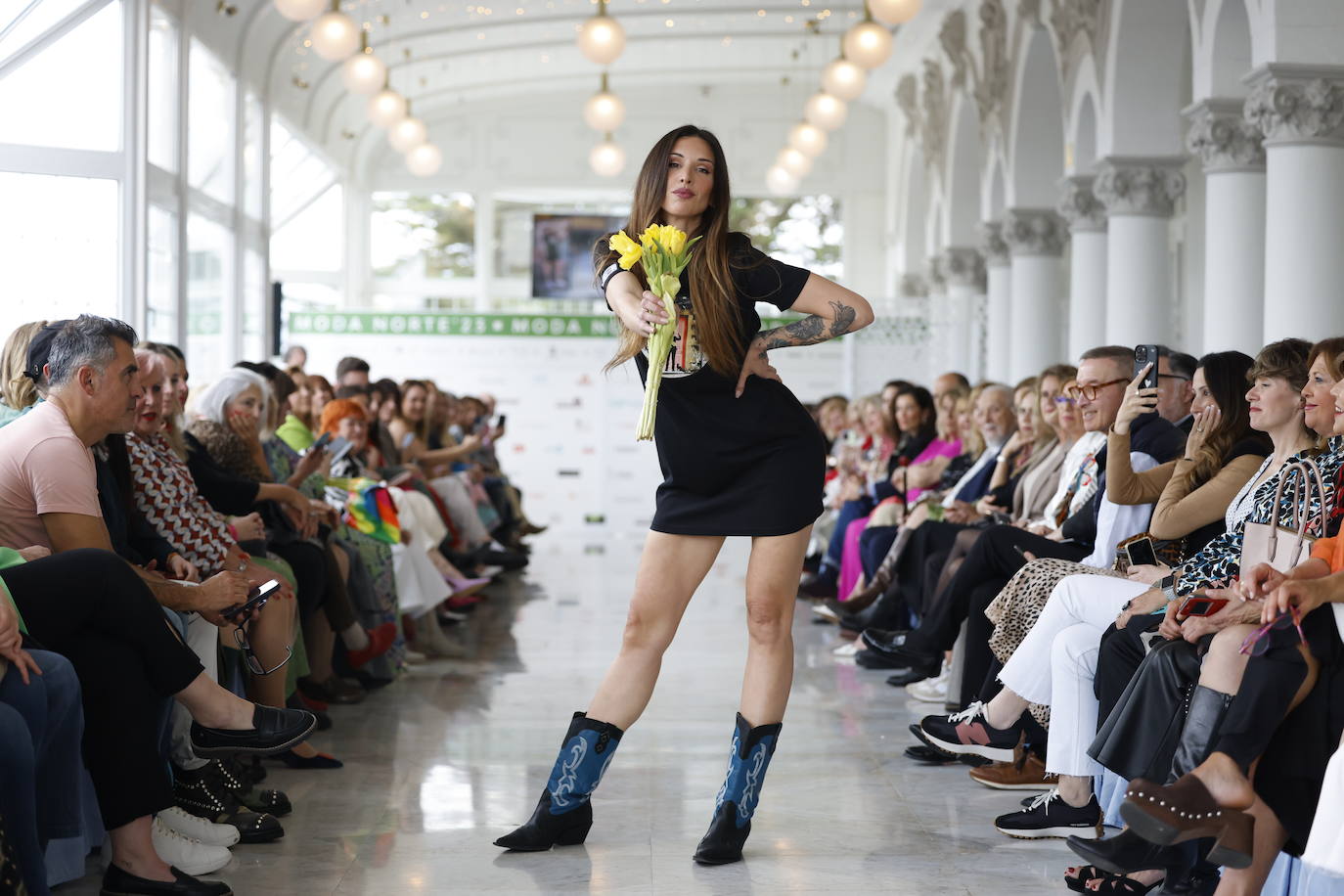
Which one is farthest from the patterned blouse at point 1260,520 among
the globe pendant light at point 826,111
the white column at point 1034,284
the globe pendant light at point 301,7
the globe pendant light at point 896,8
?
the white column at point 1034,284

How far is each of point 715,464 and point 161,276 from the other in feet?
28.8

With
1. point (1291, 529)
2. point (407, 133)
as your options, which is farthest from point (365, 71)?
point (1291, 529)

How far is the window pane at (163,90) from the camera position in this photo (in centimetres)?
1123

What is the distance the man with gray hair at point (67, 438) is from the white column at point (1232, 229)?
20.5 ft

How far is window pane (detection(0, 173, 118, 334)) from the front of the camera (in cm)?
931

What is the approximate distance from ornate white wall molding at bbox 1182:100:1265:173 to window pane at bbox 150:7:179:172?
722cm

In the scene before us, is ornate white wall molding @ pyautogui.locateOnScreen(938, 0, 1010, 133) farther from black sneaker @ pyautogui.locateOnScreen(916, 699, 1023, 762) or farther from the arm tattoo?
the arm tattoo

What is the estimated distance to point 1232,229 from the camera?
8375 millimetres

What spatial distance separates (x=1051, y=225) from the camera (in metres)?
13.6

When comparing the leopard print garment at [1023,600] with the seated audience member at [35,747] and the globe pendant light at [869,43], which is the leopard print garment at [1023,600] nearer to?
the seated audience member at [35,747]

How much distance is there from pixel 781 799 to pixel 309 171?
54.3ft

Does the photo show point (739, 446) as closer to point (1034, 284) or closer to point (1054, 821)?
point (1054, 821)

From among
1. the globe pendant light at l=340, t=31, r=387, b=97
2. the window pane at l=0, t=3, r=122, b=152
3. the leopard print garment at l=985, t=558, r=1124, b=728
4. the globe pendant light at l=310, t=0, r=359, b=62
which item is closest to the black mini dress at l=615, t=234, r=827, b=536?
the leopard print garment at l=985, t=558, r=1124, b=728

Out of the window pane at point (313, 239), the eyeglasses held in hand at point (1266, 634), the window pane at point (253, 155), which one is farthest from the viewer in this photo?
the window pane at point (313, 239)
